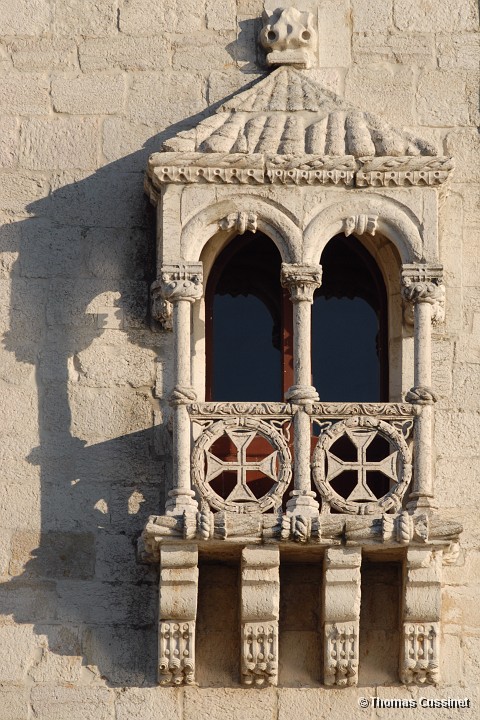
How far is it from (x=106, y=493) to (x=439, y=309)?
2033mm

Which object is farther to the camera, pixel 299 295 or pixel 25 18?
pixel 25 18

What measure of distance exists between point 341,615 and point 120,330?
198cm

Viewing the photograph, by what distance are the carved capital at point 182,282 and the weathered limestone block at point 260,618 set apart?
4.72 feet

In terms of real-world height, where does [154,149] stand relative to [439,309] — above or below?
above

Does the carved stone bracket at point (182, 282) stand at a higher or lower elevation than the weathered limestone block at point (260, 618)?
higher

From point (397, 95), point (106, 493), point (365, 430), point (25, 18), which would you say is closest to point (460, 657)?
point (365, 430)

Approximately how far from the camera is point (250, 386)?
1174 centimetres

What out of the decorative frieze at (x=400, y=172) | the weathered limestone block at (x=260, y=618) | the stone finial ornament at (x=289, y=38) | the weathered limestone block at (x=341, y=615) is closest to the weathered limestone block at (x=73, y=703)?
the weathered limestone block at (x=260, y=618)

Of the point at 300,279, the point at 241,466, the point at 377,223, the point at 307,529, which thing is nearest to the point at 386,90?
the point at 377,223

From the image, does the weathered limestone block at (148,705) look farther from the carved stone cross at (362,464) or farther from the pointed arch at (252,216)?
the pointed arch at (252,216)

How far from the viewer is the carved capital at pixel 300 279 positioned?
36.7 feet

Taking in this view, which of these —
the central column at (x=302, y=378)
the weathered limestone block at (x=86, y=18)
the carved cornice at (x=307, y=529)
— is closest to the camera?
the carved cornice at (x=307, y=529)

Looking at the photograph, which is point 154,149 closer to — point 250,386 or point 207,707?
point 250,386


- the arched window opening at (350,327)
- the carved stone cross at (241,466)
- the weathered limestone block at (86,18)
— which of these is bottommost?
the carved stone cross at (241,466)
